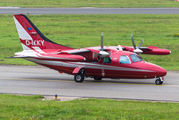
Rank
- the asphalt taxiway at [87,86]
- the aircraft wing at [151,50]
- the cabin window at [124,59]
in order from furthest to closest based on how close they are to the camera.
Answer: the aircraft wing at [151,50], the cabin window at [124,59], the asphalt taxiway at [87,86]

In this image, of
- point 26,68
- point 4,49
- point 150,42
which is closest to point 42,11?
point 4,49

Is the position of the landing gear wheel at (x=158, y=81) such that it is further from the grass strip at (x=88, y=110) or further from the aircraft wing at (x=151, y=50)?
the grass strip at (x=88, y=110)

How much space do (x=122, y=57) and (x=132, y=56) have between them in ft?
2.46

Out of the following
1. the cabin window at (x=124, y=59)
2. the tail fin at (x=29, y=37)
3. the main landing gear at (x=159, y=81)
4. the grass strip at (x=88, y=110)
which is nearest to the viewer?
the grass strip at (x=88, y=110)

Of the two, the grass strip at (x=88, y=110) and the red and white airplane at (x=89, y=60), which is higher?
the red and white airplane at (x=89, y=60)

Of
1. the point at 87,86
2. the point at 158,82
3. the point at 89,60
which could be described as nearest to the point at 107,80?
the point at 89,60

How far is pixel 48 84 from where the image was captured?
68.8 feet

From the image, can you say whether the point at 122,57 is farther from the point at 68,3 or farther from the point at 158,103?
the point at 68,3

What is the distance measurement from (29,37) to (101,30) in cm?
2308

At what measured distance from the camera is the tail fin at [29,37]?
23.2 m

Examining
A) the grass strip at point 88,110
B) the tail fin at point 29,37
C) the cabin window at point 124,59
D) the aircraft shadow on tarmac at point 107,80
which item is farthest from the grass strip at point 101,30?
the grass strip at point 88,110

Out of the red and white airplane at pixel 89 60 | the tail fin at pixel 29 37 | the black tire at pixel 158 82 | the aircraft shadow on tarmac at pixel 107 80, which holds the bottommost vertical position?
the aircraft shadow on tarmac at pixel 107 80

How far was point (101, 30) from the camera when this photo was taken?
45281 mm

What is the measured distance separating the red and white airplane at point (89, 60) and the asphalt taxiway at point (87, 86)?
71cm
